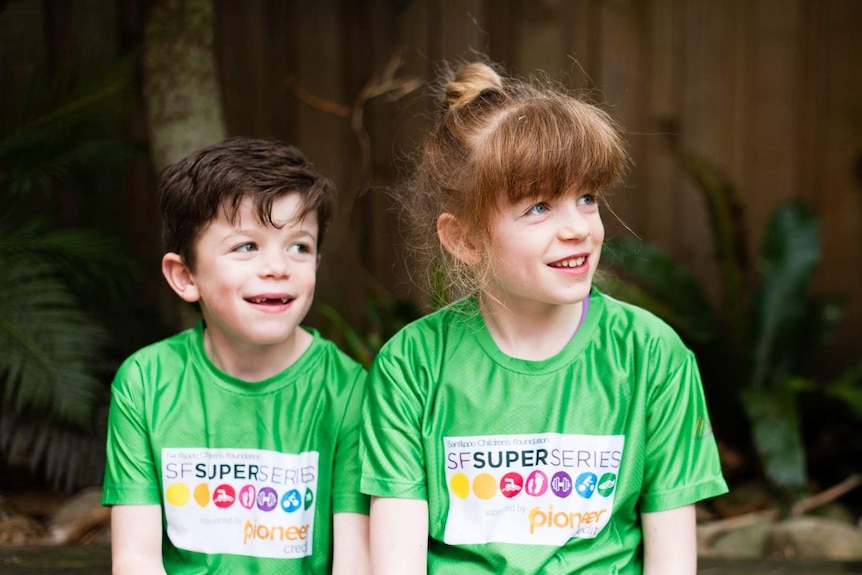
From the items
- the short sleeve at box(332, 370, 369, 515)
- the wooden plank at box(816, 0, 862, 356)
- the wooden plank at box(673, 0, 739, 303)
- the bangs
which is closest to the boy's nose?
the short sleeve at box(332, 370, 369, 515)

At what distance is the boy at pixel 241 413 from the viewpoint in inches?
90.8

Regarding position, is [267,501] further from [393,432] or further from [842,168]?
[842,168]

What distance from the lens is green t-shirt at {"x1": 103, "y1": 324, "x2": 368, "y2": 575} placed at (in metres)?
2.35

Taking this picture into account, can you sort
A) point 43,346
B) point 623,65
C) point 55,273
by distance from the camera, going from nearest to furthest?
1. point 43,346
2. point 55,273
3. point 623,65

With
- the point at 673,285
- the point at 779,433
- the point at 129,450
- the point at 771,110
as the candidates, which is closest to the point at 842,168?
the point at 771,110

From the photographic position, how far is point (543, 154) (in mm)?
2127

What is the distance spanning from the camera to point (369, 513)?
7.64 ft

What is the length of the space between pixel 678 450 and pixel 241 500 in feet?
3.01

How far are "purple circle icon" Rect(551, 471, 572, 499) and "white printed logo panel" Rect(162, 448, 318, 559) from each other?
0.52 m

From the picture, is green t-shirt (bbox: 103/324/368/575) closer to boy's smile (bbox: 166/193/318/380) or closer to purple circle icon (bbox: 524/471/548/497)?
boy's smile (bbox: 166/193/318/380)

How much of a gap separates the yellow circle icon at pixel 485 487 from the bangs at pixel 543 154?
0.55 m

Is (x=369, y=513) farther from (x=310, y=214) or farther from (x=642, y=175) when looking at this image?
(x=642, y=175)

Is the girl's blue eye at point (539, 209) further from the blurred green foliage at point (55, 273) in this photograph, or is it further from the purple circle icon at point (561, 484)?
the blurred green foliage at point (55, 273)

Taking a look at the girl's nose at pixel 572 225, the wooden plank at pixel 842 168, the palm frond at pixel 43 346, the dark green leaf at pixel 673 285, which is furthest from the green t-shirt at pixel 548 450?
the wooden plank at pixel 842 168
